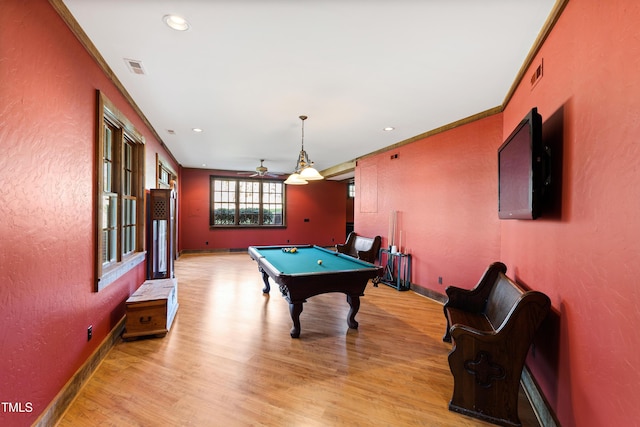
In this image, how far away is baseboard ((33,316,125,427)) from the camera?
174 cm

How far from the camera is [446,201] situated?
432 centimetres

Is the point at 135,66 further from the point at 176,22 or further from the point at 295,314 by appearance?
the point at 295,314

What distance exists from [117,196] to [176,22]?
2.10 meters

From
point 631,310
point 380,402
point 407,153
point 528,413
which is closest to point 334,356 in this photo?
point 380,402

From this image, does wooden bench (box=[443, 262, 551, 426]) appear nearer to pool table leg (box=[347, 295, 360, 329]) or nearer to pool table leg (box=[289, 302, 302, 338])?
pool table leg (box=[347, 295, 360, 329])

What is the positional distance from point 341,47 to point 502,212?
7.06 ft

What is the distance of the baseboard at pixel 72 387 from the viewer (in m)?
1.74

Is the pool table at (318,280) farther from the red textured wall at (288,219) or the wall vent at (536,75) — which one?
the red textured wall at (288,219)

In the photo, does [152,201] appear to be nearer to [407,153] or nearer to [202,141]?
[202,141]

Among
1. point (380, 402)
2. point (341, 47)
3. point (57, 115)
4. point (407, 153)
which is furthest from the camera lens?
point (407, 153)

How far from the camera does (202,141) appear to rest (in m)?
5.59

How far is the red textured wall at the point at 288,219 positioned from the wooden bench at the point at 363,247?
11.8 ft

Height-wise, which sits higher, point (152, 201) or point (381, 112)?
point (381, 112)

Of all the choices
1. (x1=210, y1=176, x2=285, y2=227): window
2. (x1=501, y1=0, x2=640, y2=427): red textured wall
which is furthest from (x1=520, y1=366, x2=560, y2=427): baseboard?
(x1=210, y1=176, x2=285, y2=227): window
